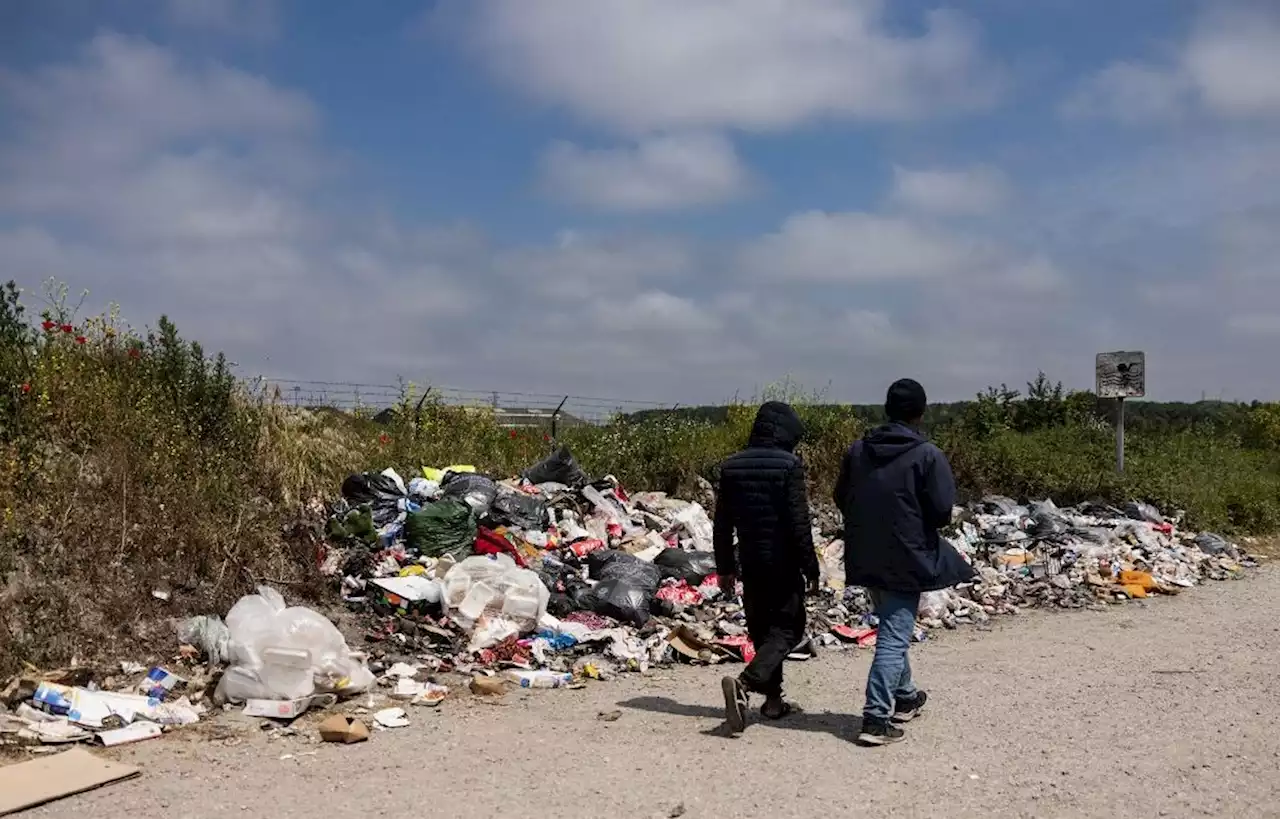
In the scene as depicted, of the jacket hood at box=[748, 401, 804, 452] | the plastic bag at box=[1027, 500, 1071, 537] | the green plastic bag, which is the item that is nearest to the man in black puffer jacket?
the jacket hood at box=[748, 401, 804, 452]

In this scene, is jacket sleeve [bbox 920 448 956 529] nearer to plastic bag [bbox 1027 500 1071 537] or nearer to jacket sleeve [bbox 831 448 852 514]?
jacket sleeve [bbox 831 448 852 514]

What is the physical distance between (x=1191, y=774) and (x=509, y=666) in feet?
14.4

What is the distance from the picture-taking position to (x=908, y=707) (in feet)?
20.0

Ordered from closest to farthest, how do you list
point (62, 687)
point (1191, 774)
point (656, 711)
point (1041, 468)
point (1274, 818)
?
point (1274, 818)
point (1191, 774)
point (62, 687)
point (656, 711)
point (1041, 468)

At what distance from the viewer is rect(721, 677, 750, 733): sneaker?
19.0ft

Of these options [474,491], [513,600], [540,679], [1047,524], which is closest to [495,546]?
[474,491]

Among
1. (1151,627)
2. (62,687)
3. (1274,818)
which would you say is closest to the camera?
(1274,818)

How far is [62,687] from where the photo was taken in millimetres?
6086

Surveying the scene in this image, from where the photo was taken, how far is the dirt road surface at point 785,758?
15.6ft

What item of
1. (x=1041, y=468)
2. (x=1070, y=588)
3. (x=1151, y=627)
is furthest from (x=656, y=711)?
(x=1041, y=468)

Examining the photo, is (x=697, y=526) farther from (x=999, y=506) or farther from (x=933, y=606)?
(x=999, y=506)

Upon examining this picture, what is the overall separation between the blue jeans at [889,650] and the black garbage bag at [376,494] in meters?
5.58

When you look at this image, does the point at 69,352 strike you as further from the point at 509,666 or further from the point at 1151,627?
the point at 1151,627

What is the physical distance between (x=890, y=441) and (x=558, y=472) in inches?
262
